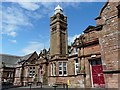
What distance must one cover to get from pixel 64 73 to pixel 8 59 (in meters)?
28.8

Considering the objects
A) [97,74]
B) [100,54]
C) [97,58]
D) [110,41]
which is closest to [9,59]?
[97,74]

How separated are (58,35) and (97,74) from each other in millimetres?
17008

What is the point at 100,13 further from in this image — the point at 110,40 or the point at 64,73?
the point at 64,73

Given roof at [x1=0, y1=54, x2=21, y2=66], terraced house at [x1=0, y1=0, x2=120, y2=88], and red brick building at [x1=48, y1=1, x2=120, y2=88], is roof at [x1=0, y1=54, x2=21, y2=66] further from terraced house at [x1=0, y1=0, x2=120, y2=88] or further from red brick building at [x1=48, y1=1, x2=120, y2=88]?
red brick building at [x1=48, y1=1, x2=120, y2=88]

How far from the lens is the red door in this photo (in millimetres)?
14398

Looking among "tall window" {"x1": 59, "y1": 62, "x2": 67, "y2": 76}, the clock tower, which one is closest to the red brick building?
"tall window" {"x1": 59, "y1": 62, "x2": 67, "y2": 76}

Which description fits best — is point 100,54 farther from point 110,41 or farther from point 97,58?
point 110,41

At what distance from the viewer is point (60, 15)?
32906mm

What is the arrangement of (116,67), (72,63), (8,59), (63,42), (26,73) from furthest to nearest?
(8,59), (26,73), (63,42), (72,63), (116,67)

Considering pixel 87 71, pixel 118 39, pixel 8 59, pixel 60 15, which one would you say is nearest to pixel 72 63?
pixel 87 71

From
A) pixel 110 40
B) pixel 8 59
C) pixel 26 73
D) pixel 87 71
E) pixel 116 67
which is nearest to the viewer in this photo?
pixel 116 67

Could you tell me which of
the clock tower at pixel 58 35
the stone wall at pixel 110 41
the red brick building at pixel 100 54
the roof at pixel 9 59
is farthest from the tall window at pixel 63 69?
the roof at pixel 9 59

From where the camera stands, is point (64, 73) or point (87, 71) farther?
point (64, 73)

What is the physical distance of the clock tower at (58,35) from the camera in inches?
1191
